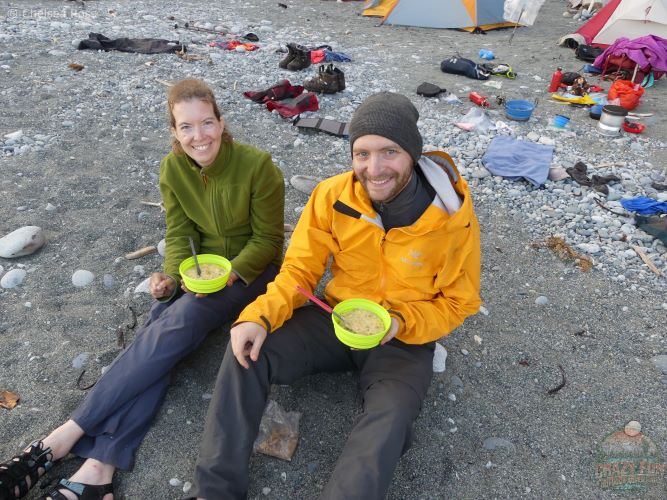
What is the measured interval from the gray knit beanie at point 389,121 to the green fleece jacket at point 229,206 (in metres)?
0.91

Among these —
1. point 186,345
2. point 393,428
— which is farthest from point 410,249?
point 186,345

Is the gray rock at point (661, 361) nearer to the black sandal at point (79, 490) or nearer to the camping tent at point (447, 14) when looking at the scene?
the black sandal at point (79, 490)

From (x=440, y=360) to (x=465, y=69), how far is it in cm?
710

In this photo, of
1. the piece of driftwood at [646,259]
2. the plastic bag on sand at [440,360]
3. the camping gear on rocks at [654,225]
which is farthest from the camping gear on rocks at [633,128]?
the plastic bag on sand at [440,360]

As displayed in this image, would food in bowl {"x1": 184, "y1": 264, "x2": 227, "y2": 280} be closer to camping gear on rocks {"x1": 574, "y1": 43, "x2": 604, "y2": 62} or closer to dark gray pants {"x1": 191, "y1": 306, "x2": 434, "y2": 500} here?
dark gray pants {"x1": 191, "y1": 306, "x2": 434, "y2": 500}

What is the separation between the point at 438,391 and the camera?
3.16 meters

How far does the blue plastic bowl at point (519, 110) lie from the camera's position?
7.19 m

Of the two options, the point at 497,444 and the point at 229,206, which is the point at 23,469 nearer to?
the point at 229,206

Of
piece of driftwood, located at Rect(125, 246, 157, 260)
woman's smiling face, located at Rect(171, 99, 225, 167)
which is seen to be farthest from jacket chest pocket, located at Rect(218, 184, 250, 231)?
piece of driftwood, located at Rect(125, 246, 157, 260)

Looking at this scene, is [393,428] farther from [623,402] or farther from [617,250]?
[617,250]

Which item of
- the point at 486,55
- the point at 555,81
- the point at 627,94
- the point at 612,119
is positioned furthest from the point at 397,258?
the point at 486,55

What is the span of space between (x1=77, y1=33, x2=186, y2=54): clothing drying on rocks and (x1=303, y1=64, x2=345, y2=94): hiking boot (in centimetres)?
289

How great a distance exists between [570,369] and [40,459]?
328cm

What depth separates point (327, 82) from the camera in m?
7.61
